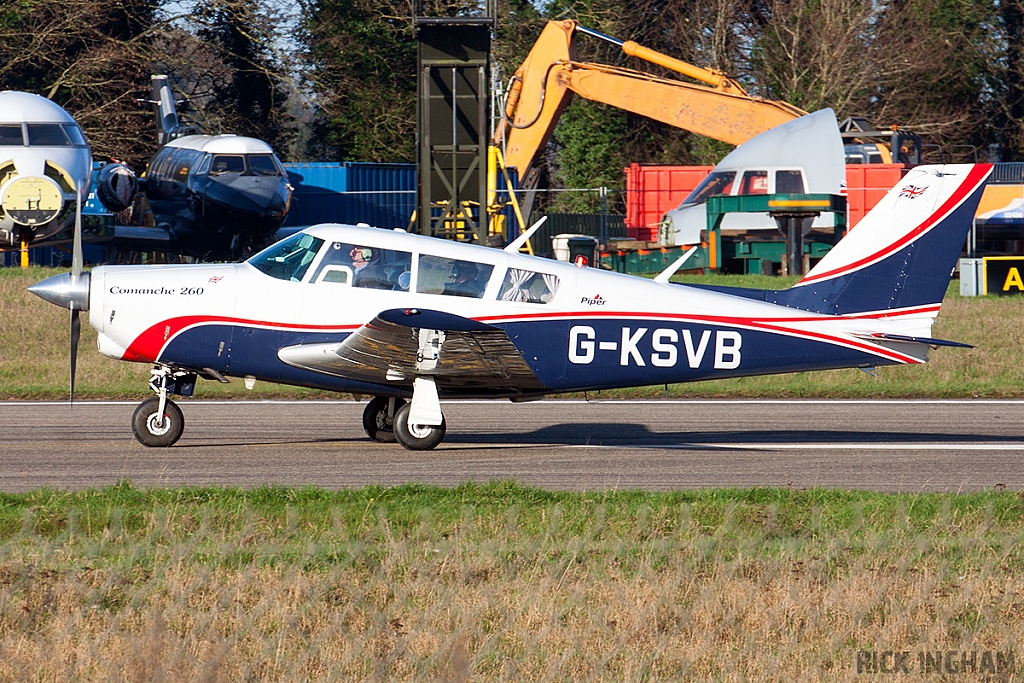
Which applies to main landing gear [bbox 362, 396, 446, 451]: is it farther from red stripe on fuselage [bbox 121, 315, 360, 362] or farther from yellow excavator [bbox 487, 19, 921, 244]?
yellow excavator [bbox 487, 19, 921, 244]

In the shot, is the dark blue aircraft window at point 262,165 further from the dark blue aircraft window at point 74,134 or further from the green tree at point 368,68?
the green tree at point 368,68

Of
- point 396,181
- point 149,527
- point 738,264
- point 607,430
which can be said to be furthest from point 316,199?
Result: point 149,527

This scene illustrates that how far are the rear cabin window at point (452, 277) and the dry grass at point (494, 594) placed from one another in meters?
3.92

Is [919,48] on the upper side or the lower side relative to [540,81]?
upper

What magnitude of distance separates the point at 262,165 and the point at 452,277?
20.3 m

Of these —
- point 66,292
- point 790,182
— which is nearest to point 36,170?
point 66,292

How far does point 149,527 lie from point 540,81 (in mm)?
29640

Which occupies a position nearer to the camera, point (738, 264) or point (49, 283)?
point (49, 283)

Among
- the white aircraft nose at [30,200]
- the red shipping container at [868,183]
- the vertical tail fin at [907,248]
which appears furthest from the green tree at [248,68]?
the vertical tail fin at [907,248]

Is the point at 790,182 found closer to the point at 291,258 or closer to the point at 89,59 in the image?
the point at 89,59

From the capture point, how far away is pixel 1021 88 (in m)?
52.1

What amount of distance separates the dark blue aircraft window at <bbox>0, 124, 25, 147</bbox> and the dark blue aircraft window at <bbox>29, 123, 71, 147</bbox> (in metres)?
0.23

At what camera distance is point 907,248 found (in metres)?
12.5

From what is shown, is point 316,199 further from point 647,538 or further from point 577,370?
point 647,538
